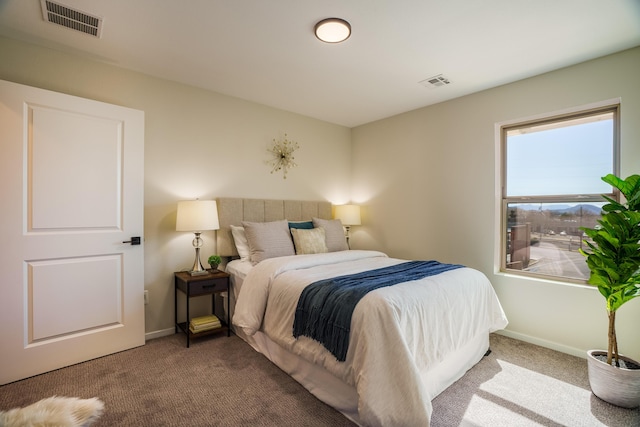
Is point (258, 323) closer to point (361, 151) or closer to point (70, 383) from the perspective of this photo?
point (70, 383)

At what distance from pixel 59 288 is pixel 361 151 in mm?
3845

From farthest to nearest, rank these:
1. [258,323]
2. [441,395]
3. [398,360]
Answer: [258,323], [441,395], [398,360]

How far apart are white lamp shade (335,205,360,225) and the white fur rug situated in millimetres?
3401

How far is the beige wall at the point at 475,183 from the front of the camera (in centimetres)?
249

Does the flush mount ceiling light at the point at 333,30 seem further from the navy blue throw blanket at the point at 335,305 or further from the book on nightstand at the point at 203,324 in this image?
the book on nightstand at the point at 203,324

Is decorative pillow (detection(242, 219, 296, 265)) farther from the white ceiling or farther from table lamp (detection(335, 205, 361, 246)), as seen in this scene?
the white ceiling

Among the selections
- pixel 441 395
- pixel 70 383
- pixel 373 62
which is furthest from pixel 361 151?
pixel 70 383

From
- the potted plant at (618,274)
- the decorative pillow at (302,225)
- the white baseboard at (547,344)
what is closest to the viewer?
the potted plant at (618,274)

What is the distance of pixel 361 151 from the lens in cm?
459

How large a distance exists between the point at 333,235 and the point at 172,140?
2066mm

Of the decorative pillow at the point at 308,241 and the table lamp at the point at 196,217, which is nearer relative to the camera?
the table lamp at the point at 196,217

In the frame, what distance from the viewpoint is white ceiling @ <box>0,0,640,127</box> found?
6.40 feet

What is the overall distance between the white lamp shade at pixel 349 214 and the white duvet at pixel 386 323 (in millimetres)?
1367

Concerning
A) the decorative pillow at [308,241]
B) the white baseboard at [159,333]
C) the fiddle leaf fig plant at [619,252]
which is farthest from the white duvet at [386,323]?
the white baseboard at [159,333]
